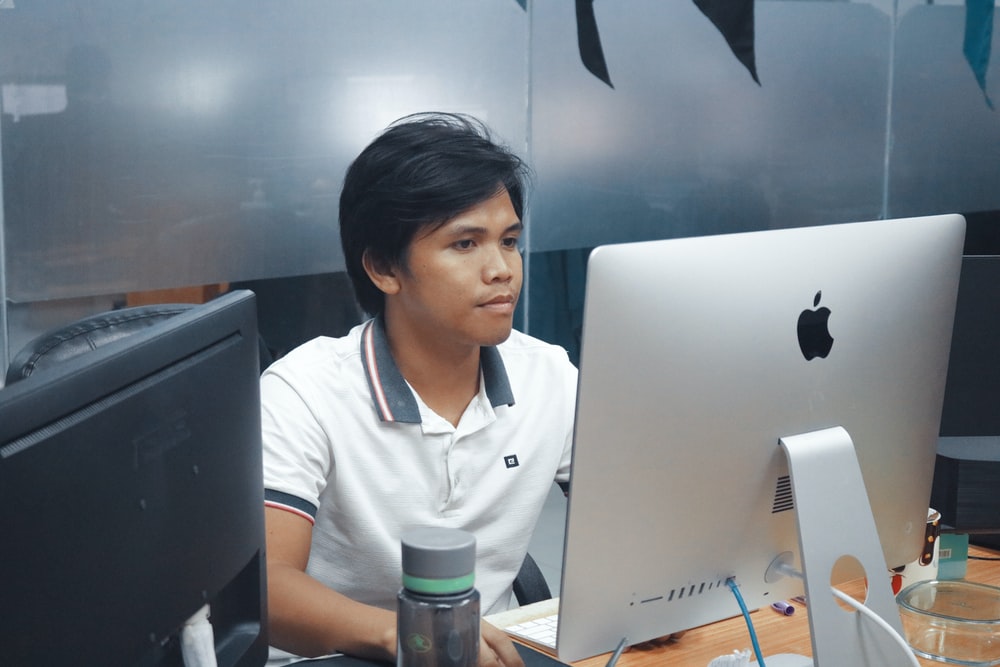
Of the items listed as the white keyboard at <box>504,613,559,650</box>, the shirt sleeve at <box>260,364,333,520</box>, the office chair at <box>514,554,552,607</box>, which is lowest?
the office chair at <box>514,554,552,607</box>

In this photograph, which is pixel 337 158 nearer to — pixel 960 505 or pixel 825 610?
pixel 960 505

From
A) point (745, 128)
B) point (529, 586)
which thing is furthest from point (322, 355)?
point (745, 128)

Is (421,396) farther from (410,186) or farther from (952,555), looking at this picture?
(952,555)

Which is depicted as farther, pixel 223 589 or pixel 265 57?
pixel 265 57

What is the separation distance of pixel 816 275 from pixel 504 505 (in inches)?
28.3

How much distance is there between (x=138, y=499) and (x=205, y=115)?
87.4 inches

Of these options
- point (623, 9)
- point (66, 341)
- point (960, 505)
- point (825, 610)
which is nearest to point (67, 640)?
point (825, 610)

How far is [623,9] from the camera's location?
360 cm

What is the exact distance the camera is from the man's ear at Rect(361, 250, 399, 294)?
1.74 metres

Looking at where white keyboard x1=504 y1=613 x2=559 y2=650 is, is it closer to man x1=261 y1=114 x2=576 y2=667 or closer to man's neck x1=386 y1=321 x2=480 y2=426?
man x1=261 y1=114 x2=576 y2=667

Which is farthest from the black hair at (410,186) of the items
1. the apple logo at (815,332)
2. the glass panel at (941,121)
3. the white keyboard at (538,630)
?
the glass panel at (941,121)

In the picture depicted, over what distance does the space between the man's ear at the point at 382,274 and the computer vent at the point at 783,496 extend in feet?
2.46

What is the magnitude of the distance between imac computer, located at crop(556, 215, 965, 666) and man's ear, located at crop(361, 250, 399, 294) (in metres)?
0.74

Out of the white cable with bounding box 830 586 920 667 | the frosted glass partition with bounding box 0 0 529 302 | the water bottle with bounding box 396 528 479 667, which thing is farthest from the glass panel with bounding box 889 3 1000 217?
the water bottle with bounding box 396 528 479 667
